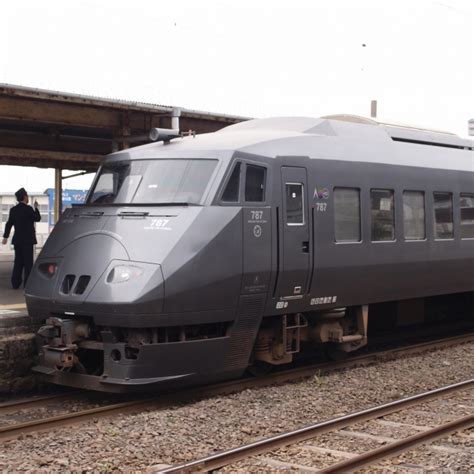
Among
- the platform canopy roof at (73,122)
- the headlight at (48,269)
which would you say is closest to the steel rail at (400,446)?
the headlight at (48,269)

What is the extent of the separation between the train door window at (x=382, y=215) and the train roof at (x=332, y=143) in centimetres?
48

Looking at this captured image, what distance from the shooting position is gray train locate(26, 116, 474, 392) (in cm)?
824

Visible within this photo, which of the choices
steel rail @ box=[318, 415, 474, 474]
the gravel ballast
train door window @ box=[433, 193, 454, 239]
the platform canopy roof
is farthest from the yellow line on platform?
train door window @ box=[433, 193, 454, 239]

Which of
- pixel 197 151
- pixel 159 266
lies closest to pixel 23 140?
pixel 197 151

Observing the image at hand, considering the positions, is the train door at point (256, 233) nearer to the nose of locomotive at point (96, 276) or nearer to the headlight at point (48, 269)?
the nose of locomotive at point (96, 276)

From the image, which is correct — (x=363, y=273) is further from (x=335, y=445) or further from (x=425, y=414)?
(x=335, y=445)

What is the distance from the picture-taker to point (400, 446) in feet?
21.9

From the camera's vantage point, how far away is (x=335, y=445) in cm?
693

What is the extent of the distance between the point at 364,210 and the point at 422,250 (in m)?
1.51

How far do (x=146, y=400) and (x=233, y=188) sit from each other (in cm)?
254

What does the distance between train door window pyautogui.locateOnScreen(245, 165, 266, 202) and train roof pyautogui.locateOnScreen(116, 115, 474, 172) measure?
213 millimetres

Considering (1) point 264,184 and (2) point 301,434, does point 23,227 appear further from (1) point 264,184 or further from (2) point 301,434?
(2) point 301,434

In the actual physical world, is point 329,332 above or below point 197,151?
below

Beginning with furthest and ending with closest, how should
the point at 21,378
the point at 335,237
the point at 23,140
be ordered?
the point at 23,140 → the point at 335,237 → the point at 21,378
